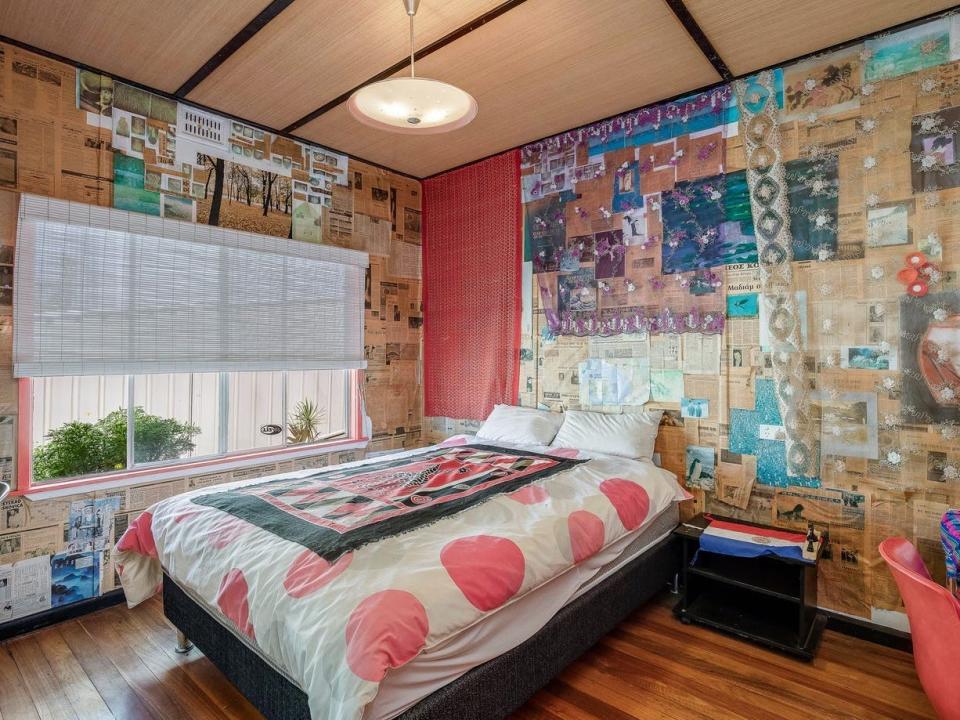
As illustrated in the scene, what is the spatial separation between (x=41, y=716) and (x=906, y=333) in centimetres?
379

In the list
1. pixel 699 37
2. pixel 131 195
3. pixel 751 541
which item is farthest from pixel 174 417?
pixel 699 37

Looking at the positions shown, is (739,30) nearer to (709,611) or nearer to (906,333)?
(906,333)

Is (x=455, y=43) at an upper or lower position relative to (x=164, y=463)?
upper

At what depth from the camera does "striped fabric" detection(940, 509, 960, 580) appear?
6.18 feet

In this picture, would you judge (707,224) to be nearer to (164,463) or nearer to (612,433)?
(612,433)

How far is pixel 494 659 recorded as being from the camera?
1.68 m

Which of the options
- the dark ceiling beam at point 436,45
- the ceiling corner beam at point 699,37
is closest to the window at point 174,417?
the dark ceiling beam at point 436,45

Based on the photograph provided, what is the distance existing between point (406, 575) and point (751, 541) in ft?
5.52

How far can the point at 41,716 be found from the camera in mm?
1902

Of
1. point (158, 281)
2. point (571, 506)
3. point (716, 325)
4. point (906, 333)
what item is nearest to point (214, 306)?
point (158, 281)

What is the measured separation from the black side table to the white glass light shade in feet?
7.19

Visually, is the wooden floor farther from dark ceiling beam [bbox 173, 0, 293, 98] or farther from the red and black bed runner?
dark ceiling beam [bbox 173, 0, 293, 98]

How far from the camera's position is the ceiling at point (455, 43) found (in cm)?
224

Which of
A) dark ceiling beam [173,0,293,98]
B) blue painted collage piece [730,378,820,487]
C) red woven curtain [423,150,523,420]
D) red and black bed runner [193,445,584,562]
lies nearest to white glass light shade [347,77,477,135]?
dark ceiling beam [173,0,293,98]
